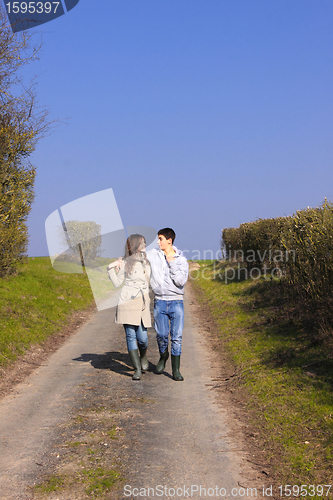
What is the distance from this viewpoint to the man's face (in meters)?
7.63

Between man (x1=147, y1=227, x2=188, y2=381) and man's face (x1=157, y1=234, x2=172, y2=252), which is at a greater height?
man's face (x1=157, y1=234, x2=172, y2=252)

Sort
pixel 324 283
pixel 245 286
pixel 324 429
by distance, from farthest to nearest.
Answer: pixel 245 286
pixel 324 283
pixel 324 429

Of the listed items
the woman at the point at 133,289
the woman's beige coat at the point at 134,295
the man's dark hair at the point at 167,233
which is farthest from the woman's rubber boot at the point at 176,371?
the man's dark hair at the point at 167,233

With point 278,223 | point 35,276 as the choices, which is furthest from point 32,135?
point 278,223

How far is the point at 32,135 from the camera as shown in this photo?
17.9 m

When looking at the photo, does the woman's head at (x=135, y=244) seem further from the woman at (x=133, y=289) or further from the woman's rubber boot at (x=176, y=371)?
the woman's rubber boot at (x=176, y=371)

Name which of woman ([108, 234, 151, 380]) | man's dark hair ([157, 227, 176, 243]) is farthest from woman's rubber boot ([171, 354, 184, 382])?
man's dark hair ([157, 227, 176, 243])

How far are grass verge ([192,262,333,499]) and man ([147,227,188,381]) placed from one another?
54.3 inches

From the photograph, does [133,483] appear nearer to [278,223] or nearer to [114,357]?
[114,357]

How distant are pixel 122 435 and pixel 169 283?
2.85 m

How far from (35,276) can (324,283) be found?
14.1 metres

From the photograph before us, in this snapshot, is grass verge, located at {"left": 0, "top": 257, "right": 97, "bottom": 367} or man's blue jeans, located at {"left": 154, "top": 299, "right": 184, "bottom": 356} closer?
man's blue jeans, located at {"left": 154, "top": 299, "right": 184, "bottom": 356}

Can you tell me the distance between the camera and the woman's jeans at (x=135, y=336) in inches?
310

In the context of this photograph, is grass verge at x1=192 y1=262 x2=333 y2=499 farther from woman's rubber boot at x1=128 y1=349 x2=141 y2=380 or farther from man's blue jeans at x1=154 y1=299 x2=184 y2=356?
woman's rubber boot at x1=128 y1=349 x2=141 y2=380
